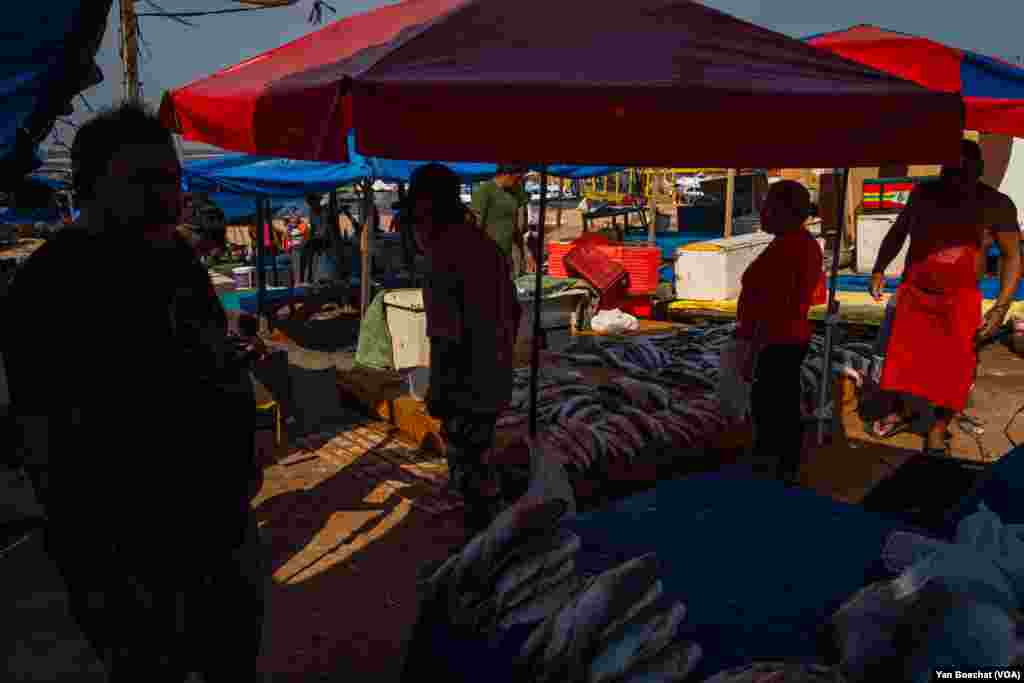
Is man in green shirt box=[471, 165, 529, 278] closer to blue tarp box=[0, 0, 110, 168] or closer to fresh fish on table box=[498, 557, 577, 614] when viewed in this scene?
blue tarp box=[0, 0, 110, 168]

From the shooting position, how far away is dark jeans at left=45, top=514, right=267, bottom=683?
217 centimetres

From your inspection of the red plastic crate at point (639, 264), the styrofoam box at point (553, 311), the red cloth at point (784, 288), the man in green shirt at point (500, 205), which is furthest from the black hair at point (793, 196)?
the red plastic crate at point (639, 264)

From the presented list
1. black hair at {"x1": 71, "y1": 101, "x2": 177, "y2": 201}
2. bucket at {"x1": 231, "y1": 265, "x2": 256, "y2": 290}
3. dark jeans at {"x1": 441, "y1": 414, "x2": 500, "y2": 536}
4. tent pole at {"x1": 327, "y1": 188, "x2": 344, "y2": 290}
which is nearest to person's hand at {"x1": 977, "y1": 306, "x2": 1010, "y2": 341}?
dark jeans at {"x1": 441, "y1": 414, "x2": 500, "y2": 536}

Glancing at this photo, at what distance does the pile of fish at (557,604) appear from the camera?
6.87ft

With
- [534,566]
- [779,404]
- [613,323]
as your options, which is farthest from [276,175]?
[534,566]

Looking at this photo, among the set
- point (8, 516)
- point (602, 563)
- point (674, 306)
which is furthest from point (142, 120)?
point (674, 306)

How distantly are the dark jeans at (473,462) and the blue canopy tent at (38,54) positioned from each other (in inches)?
95.6

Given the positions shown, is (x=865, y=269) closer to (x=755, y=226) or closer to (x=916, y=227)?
(x=916, y=227)

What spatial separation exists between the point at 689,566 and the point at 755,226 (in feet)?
77.1

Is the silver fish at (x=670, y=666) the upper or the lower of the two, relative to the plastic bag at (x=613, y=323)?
upper

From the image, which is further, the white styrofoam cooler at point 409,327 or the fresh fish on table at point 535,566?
the white styrofoam cooler at point 409,327

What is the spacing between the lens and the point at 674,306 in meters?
11.7

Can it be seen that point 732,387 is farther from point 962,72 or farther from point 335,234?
point 335,234

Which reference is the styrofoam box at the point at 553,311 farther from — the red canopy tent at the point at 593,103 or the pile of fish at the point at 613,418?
the red canopy tent at the point at 593,103
